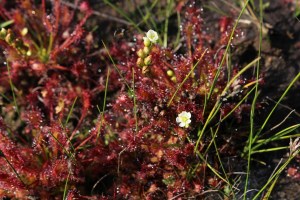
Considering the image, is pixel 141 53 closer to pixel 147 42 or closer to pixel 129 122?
pixel 147 42

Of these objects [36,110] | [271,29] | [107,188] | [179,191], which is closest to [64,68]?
[36,110]

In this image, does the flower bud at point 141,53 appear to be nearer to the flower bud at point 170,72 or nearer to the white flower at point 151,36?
the white flower at point 151,36

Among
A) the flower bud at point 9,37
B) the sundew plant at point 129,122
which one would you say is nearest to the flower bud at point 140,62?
the sundew plant at point 129,122

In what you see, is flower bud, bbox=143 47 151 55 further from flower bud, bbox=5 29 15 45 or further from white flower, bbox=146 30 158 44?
flower bud, bbox=5 29 15 45

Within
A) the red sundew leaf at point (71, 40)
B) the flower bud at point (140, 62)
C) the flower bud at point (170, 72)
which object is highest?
the flower bud at point (140, 62)

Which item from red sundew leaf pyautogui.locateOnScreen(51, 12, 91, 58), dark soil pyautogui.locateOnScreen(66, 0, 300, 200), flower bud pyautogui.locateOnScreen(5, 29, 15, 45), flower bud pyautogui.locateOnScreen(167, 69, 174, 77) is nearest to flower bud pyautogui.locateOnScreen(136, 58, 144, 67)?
flower bud pyautogui.locateOnScreen(167, 69, 174, 77)

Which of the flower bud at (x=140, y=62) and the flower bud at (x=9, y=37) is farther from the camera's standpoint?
the flower bud at (x=9, y=37)

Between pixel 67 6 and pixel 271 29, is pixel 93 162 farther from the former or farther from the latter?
pixel 271 29

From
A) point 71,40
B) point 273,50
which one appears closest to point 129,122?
point 71,40
